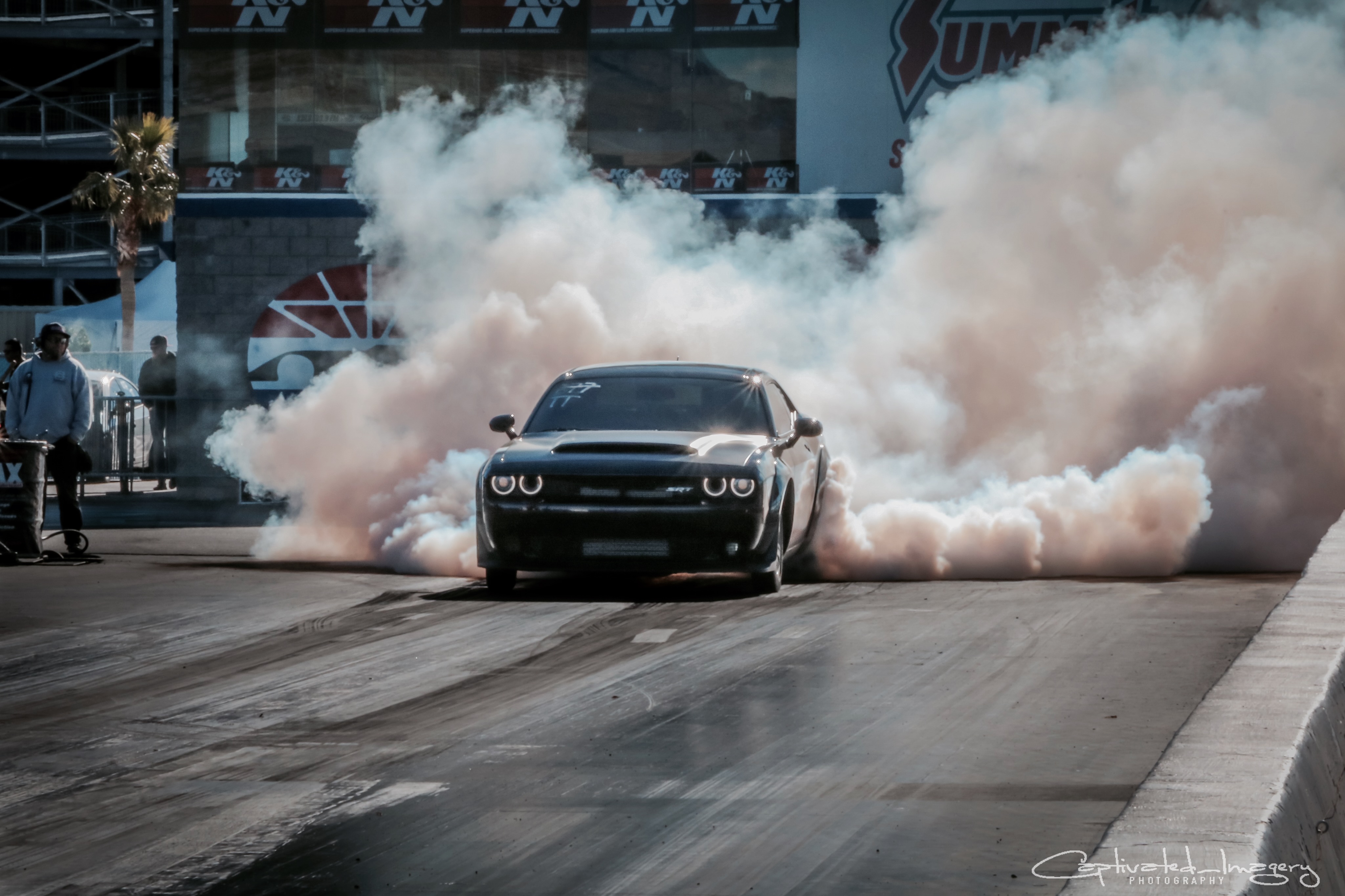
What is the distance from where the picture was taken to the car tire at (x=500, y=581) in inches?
413

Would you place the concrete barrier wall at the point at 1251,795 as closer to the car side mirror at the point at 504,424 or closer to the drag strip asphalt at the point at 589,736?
the drag strip asphalt at the point at 589,736

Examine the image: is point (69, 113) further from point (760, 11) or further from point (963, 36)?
point (963, 36)

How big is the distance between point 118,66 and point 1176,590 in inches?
1864

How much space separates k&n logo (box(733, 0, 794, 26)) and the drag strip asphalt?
15501 millimetres

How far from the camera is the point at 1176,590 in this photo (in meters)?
10.4

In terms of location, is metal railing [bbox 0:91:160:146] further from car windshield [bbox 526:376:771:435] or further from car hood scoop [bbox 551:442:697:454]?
car hood scoop [bbox 551:442:697:454]

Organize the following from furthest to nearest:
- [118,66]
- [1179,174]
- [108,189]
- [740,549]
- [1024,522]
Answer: [118,66] → [108,189] → [1179,174] → [1024,522] → [740,549]

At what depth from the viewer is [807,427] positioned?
10.9 m

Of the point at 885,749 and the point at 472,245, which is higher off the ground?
the point at 472,245

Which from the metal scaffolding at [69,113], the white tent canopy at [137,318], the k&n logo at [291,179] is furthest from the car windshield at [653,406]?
the metal scaffolding at [69,113]

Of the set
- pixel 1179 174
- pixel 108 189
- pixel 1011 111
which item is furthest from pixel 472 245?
pixel 108 189

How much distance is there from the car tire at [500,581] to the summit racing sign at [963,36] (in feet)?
48.6

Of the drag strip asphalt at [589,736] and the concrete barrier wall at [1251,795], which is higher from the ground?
the concrete barrier wall at [1251,795]

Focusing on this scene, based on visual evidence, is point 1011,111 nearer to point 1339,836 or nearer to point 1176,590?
point 1176,590
